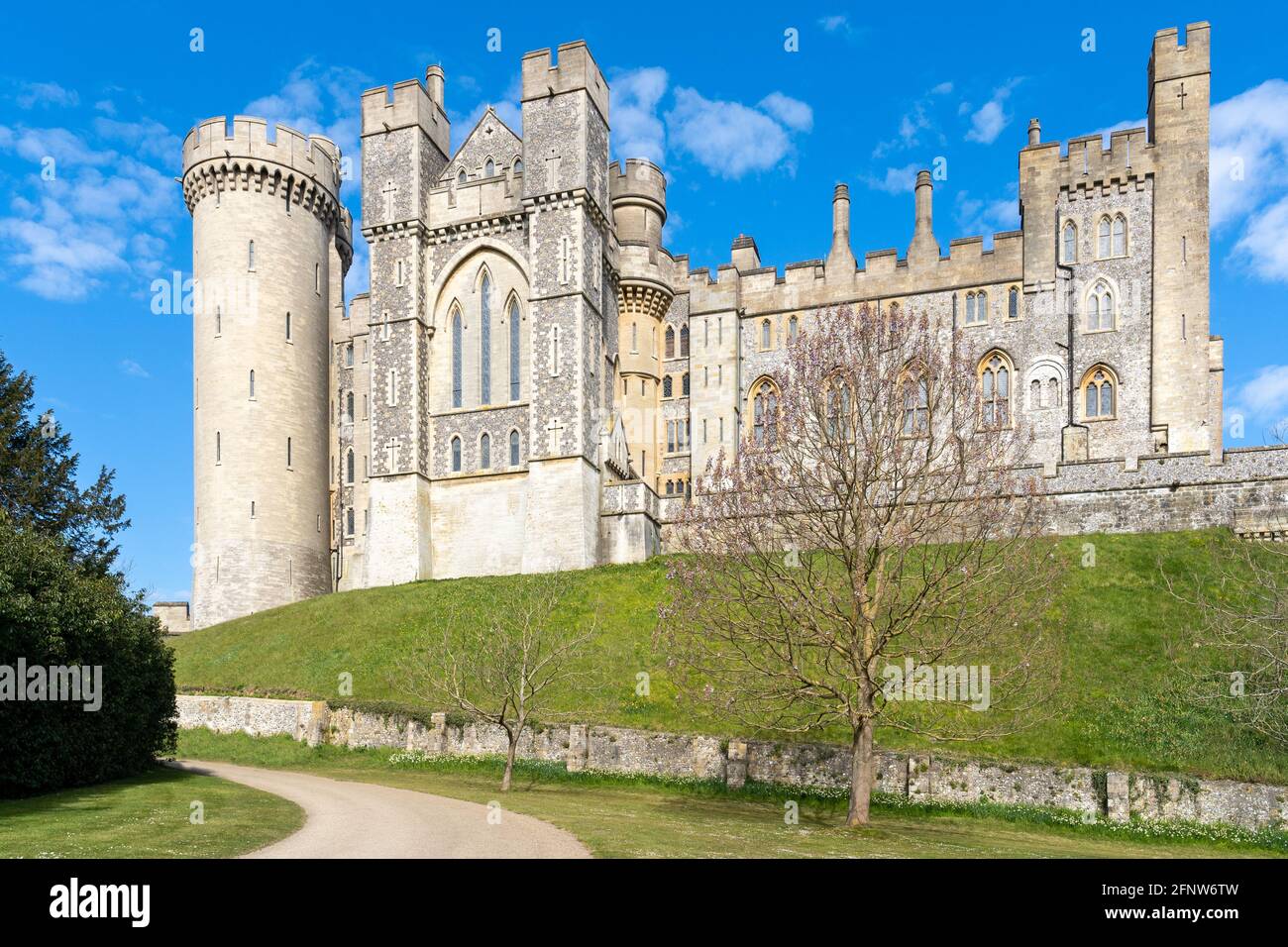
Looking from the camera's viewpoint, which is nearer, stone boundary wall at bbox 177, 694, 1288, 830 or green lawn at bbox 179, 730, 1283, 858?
green lawn at bbox 179, 730, 1283, 858

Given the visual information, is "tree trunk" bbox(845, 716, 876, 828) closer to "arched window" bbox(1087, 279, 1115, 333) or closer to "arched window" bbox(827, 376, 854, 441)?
"arched window" bbox(827, 376, 854, 441)

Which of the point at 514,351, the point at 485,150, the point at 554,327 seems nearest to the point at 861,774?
the point at 554,327

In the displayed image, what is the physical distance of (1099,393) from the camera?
44.3 m

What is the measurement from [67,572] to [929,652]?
19151 mm

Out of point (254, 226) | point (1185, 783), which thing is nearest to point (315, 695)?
point (1185, 783)

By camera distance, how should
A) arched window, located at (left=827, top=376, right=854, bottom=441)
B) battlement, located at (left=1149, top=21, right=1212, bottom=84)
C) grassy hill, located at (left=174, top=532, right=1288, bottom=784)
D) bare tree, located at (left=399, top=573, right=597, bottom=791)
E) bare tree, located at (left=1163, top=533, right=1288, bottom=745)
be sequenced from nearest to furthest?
arched window, located at (left=827, top=376, right=854, bottom=441) < bare tree, located at (left=1163, top=533, right=1288, bottom=745) < grassy hill, located at (left=174, top=532, right=1288, bottom=784) < bare tree, located at (left=399, top=573, right=597, bottom=791) < battlement, located at (left=1149, top=21, right=1212, bottom=84)

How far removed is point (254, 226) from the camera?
51938 mm

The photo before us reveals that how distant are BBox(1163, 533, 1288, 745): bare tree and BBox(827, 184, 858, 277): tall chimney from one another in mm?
23099

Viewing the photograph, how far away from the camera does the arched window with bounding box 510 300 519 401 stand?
4728 centimetres

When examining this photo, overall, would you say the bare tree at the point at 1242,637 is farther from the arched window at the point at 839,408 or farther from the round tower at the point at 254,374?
the round tower at the point at 254,374

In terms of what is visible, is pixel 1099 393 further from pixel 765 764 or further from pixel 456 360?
pixel 456 360

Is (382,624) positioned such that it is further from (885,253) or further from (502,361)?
(885,253)

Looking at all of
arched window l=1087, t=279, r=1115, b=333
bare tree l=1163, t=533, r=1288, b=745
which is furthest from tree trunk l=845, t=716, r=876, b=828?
arched window l=1087, t=279, r=1115, b=333

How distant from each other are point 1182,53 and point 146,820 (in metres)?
48.0
